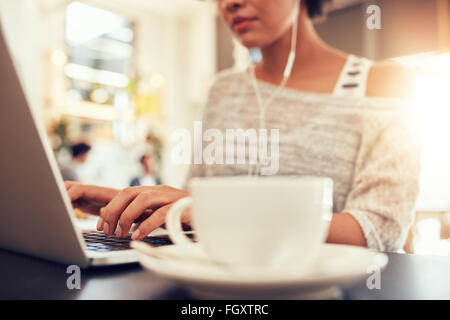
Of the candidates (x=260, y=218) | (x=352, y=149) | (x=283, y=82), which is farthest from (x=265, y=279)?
(x=283, y=82)

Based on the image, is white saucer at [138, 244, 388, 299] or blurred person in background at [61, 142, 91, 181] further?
blurred person in background at [61, 142, 91, 181]

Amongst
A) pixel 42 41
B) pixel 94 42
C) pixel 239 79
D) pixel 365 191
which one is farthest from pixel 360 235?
pixel 94 42

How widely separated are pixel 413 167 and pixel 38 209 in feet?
2.29

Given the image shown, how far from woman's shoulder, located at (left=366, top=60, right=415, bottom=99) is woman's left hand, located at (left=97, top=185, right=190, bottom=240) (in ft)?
2.06

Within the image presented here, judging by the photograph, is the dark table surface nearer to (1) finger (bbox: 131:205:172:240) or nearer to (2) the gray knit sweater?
(1) finger (bbox: 131:205:172:240)

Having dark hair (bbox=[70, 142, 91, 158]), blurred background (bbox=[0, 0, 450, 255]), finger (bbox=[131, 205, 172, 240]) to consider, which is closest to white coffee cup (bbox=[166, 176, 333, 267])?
finger (bbox=[131, 205, 172, 240])

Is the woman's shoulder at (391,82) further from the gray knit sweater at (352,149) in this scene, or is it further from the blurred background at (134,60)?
the blurred background at (134,60)

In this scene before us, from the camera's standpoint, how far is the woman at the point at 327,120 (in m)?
0.73

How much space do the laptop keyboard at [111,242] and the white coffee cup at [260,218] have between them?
6.9 inches

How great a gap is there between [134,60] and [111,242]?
17.1 ft

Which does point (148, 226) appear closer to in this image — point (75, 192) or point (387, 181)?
point (75, 192)

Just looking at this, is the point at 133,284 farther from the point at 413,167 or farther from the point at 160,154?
the point at 160,154

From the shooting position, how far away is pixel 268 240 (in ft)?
0.93

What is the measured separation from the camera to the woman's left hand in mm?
457
